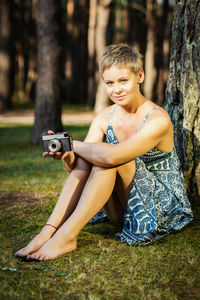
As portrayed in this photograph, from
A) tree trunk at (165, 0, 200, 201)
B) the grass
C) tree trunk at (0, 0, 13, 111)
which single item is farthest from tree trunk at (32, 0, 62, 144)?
tree trunk at (0, 0, 13, 111)

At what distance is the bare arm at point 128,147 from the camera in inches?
113

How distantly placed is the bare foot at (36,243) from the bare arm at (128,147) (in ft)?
2.04

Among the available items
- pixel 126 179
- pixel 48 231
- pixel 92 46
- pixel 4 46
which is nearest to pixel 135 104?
pixel 126 179

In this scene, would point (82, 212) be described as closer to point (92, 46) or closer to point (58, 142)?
point (58, 142)

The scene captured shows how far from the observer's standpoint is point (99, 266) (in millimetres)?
2719

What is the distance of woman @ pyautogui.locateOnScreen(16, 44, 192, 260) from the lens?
2889mm

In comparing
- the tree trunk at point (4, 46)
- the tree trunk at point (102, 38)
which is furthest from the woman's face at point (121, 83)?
the tree trunk at point (4, 46)

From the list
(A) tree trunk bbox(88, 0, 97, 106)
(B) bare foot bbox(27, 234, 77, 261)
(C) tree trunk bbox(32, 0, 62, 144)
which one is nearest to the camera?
(B) bare foot bbox(27, 234, 77, 261)

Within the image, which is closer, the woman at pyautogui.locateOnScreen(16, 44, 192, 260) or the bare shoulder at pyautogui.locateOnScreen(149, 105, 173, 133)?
the woman at pyautogui.locateOnScreen(16, 44, 192, 260)

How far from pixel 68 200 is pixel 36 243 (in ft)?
1.31

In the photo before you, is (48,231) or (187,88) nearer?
(48,231)

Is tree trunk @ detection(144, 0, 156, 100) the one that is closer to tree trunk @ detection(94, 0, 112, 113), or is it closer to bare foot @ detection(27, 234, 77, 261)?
tree trunk @ detection(94, 0, 112, 113)

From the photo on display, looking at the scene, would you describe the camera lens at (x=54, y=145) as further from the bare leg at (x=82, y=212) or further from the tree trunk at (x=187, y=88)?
the tree trunk at (x=187, y=88)

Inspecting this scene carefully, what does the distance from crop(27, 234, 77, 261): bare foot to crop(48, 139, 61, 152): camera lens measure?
64cm
